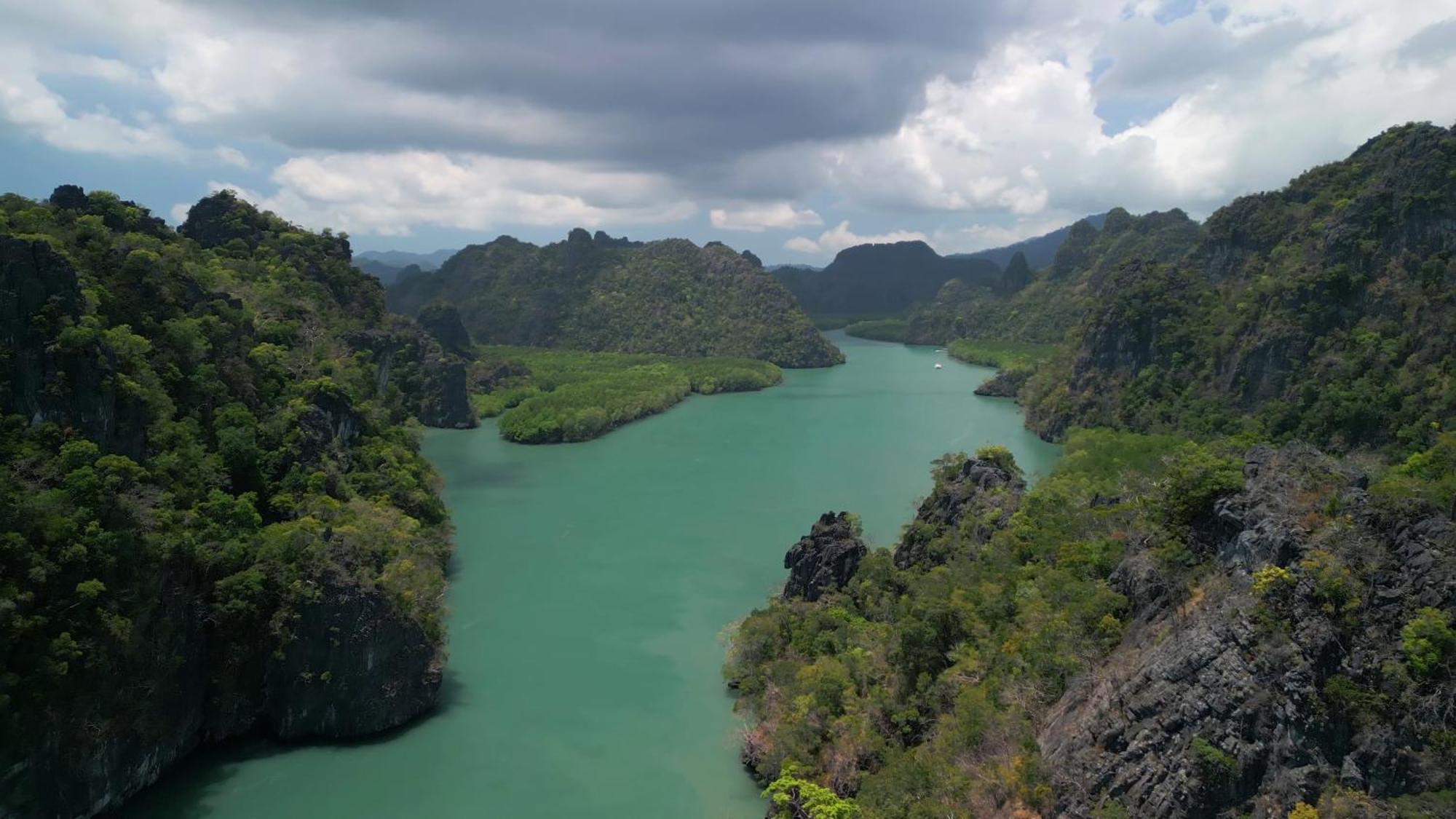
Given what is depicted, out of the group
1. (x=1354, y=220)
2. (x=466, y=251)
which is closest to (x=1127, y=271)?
(x=1354, y=220)

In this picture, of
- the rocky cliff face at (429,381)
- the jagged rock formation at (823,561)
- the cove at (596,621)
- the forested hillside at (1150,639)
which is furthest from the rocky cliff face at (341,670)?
the rocky cliff face at (429,381)

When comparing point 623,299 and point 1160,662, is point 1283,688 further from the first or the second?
point 623,299

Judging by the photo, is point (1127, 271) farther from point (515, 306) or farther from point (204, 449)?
point (515, 306)

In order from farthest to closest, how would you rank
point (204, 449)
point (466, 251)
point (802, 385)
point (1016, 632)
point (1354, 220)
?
point (466, 251) → point (802, 385) → point (1354, 220) → point (204, 449) → point (1016, 632)

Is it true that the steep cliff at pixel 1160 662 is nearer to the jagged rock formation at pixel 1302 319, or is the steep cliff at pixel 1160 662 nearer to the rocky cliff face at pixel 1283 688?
the rocky cliff face at pixel 1283 688

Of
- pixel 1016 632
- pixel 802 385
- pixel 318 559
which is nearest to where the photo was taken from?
pixel 1016 632

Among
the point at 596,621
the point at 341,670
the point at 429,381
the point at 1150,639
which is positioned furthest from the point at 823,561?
the point at 429,381
